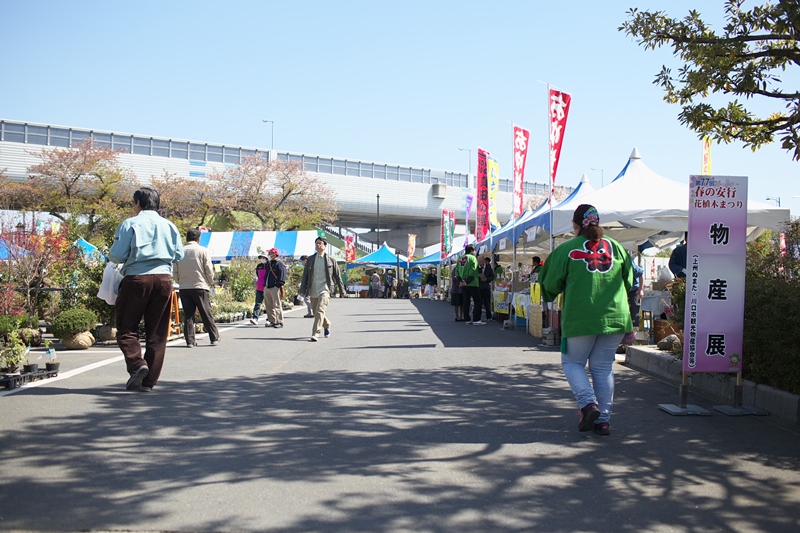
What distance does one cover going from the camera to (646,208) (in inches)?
471

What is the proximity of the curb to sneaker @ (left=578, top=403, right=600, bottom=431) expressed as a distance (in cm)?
196

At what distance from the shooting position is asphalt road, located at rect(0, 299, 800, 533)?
3506mm

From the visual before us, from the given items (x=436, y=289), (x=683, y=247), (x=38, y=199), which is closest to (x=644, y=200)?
(x=683, y=247)

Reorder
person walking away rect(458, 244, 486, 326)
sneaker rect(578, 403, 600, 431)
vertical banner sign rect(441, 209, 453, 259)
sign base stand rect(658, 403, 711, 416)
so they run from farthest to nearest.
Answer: vertical banner sign rect(441, 209, 453, 259) < person walking away rect(458, 244, 486, 326) < sign base stand rect(658, 403, 711, 416) < sneaker rect(578, 403, 600, 431)

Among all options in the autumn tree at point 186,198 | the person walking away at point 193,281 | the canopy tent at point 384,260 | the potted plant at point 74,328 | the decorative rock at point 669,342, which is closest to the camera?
the decorative rock at point 669,342

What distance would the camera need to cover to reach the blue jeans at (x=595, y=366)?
529cm

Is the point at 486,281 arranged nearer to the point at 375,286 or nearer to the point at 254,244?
the point at 254,244

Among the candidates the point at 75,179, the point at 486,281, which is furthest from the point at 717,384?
the point at 75,179

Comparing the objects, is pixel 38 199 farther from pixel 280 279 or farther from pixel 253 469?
pixel 253 469

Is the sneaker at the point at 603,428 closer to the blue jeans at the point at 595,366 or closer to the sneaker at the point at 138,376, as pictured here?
the blue jeans at the point at 595,366

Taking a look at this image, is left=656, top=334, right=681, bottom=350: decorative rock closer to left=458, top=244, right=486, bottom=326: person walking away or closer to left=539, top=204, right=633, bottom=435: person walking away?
left=539, top=204, right=633, bottom=435: person walking away

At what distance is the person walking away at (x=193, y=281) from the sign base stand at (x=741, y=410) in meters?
7.55

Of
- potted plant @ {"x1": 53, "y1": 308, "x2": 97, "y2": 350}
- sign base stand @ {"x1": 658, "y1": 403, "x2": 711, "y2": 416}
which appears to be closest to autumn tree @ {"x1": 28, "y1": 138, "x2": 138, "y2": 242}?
potted plant @ {"x1": 53, "y1": 308, "x2": 97, "y2": 350}

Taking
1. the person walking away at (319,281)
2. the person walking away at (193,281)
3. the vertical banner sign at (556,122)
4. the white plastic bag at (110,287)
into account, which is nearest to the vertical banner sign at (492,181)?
the vertical banner sign at (556,122)
